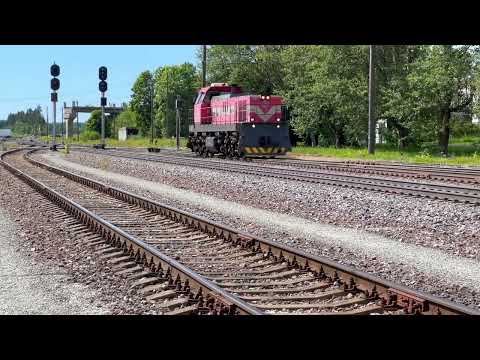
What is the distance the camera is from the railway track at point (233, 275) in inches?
247

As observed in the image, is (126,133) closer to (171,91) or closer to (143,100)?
(143,100)

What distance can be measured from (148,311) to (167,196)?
10922mm

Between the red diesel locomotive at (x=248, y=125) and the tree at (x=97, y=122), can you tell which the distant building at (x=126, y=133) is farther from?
the red diesel locomotive at (x=248, y=125)

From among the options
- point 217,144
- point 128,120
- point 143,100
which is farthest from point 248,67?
point 128,120

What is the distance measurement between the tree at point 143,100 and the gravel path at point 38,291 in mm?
109994

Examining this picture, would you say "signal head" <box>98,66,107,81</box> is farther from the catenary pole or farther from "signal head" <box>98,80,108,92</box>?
the catenary pole

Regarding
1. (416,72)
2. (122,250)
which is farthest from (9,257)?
(416,72)

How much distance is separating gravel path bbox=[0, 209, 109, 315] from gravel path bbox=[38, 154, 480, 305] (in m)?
3.48

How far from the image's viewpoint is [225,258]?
29.3 feet

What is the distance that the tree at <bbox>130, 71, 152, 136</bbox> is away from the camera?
11844 cm

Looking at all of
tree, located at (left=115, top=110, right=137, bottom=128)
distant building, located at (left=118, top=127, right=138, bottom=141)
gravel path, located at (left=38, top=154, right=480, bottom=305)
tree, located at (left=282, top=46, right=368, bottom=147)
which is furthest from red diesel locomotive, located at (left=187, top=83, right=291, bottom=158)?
tree, located at (left=115, top=110, right=137, bottom=128)
